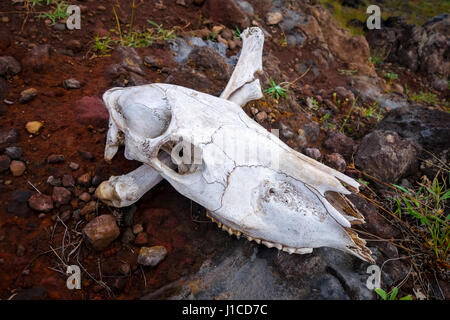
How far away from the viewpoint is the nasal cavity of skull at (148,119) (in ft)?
5.31

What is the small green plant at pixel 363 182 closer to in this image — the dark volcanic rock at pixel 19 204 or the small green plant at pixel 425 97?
the dark volcanic rock at pixel 19 204

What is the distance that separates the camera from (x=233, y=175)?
148 cm

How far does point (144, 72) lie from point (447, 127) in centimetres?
280

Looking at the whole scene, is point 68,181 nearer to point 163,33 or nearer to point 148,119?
point 148,119

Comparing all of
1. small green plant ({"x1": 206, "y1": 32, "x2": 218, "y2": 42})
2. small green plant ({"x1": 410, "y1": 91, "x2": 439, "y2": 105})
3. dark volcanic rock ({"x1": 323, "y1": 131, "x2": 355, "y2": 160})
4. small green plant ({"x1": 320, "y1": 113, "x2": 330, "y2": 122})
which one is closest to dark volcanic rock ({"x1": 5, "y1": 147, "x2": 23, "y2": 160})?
small green plant ({"x1": 206, "y1": 32, "x2": 218, "y2": 42})

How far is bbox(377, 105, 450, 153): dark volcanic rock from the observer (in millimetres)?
2453

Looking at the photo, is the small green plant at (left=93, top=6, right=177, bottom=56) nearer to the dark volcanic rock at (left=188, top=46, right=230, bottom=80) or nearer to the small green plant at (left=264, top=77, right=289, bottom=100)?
the dark volcanic rock at (left=188, top=46, right=230, bottom=80)

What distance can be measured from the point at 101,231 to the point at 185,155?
0.67 metres

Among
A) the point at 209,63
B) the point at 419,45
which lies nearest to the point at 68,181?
the point at 209,63

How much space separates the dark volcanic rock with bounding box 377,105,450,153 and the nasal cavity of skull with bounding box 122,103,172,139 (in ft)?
7.58

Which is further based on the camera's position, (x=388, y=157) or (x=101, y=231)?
(x=388, y=157)

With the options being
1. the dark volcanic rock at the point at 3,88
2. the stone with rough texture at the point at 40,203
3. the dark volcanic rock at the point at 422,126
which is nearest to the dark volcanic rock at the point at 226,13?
the dark volcanic rock at the point at 422,126

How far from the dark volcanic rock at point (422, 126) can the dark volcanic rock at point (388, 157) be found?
19 centimetres
